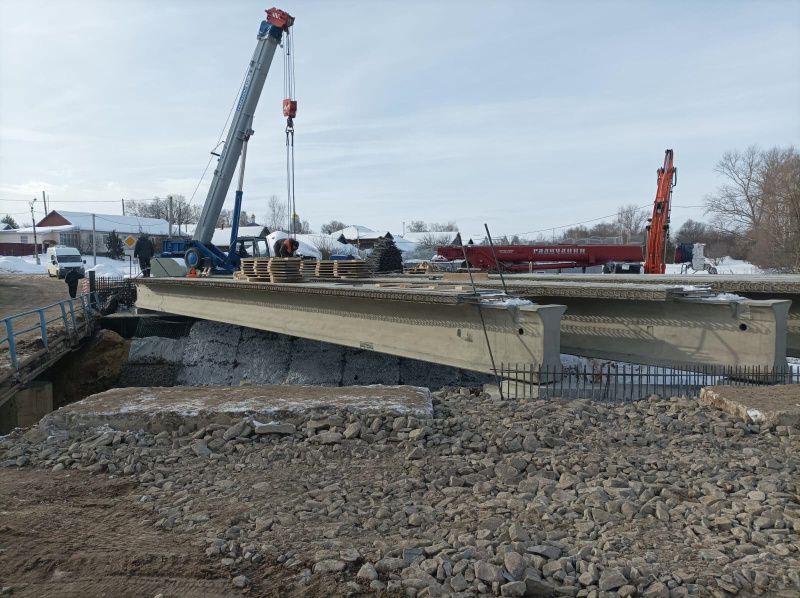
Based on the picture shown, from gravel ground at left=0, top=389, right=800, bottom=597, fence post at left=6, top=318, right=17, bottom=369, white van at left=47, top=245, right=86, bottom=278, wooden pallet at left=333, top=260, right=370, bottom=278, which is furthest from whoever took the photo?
white van at left=47, top=245, right=86, bottom=278

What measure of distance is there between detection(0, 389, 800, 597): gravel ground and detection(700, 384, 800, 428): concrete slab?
14 cm

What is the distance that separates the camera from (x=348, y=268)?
671 inches

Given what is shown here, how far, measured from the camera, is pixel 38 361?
1444cm

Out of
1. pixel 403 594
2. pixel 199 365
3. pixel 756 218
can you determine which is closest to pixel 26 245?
pixel 199 365

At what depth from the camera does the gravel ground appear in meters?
3.85

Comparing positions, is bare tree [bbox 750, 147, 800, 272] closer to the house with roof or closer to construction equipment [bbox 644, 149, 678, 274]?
construction equipment [bbox 644, 149, 678, 274]

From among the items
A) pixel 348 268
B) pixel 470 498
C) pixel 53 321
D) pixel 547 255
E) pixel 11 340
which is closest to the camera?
pixel 470 498

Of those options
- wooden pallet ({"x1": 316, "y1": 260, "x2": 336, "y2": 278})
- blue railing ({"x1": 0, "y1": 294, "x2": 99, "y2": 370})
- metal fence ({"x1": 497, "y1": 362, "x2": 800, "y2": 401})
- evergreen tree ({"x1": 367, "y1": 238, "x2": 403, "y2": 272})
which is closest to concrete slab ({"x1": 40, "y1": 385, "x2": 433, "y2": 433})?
metal fence ({"x1": 497, "y1": 362, "x2": 800, "y2": 401})

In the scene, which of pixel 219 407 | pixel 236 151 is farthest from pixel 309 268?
pixel 219 407

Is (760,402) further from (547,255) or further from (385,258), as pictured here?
(385,258)

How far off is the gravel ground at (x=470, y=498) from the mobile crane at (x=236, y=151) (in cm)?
1645

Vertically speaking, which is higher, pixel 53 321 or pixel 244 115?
pixel 244 115

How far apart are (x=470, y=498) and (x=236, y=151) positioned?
19.7 metres

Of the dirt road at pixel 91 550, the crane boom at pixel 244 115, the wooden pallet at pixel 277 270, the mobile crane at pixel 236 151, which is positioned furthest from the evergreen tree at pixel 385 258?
the dirt road at pixel 91 550
